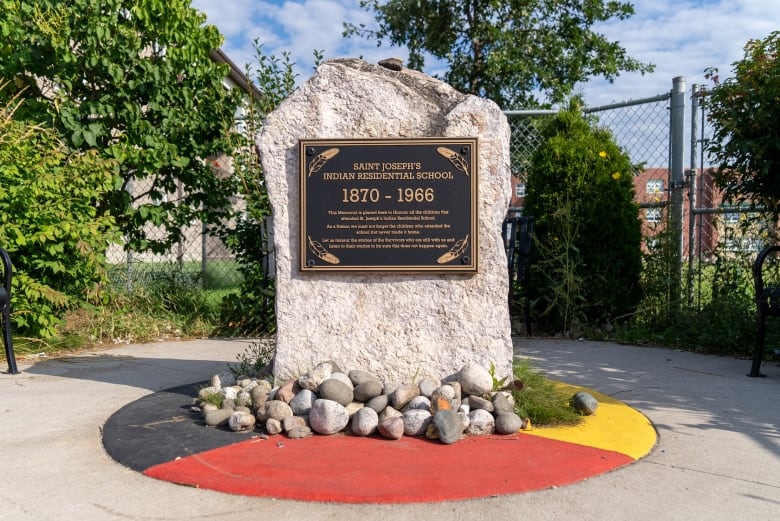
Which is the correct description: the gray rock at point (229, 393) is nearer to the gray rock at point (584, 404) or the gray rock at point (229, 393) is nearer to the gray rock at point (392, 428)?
the gray rock at point (392, 428)

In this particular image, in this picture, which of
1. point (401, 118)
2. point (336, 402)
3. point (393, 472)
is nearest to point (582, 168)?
point (401, 118)

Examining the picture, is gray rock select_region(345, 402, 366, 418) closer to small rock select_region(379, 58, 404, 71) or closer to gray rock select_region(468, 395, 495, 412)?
gray rock select_region(468, 395, 495, 412)

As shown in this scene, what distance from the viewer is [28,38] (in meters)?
6.89

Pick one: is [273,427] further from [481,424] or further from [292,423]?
[481,424]

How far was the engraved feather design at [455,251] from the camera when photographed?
4121 mm

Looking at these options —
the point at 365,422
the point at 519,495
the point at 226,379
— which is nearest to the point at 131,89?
the point at 226,379

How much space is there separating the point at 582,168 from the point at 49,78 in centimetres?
585

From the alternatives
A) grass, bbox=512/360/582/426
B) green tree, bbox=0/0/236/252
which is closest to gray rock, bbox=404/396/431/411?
grass, bbox=512/360/582/426

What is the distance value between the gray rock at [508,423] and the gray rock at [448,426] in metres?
0.23

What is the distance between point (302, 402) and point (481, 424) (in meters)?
1.03

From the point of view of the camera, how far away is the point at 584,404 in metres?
3.92

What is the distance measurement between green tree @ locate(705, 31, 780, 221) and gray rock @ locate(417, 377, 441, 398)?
345 cm

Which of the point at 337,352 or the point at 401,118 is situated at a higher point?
the point at 401,118

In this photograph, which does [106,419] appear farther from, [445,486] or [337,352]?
[445,486]
